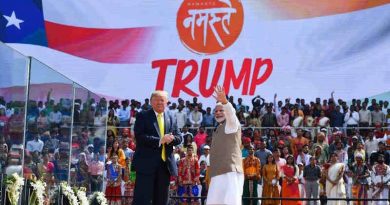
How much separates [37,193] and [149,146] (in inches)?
57.0

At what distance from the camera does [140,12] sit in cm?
2991

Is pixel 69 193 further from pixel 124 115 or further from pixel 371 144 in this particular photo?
pixel 124 115

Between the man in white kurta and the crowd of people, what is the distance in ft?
3.95

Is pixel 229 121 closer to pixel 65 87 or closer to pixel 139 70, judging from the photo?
pixel 65 87

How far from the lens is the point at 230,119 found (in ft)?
31.8

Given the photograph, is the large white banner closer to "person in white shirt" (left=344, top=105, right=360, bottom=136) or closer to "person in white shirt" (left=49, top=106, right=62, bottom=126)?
"person in white shirt" (left=344, top=105, right=360, bottom=136)

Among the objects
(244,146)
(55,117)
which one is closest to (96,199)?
(55,117)

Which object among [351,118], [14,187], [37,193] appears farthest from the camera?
[351,118]

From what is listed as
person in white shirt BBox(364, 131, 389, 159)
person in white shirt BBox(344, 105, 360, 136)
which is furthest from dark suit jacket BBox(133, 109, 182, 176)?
person in white shirt BBox(344, 105, 360, 136)

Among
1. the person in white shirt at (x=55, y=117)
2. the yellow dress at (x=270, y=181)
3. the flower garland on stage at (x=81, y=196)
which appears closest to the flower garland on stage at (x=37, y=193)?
the person in white shirt at (x=55, y=117)

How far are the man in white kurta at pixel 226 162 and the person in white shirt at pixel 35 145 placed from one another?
6.68 feet

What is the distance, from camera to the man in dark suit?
10.4 m

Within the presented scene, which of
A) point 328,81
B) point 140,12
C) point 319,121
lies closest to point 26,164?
point 319,121

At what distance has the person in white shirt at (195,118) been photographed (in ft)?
81.6
